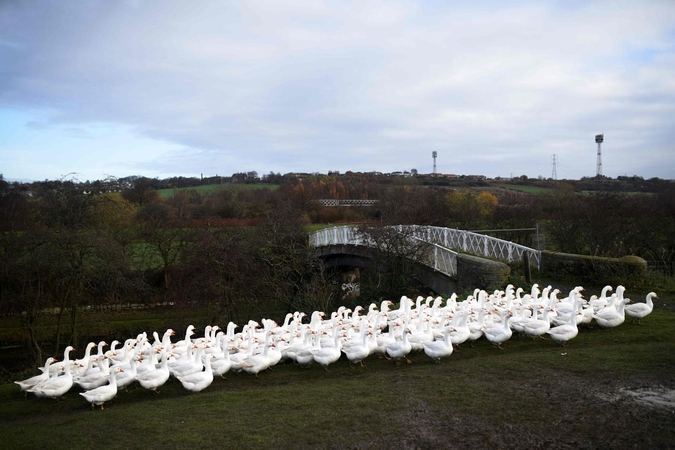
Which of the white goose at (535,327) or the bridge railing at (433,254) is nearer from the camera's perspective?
the white goose at (535,327)

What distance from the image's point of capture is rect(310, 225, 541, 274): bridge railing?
22.5m

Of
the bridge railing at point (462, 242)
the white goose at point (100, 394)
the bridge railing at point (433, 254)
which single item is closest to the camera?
the white goose at point (100, 394)

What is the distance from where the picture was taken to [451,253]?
2295 cm

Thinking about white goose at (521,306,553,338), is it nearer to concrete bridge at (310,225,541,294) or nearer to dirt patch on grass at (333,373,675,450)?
dirt patch on grass at (333,373,675,450)

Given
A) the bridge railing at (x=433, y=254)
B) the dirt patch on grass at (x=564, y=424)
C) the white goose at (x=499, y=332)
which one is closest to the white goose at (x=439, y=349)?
the white goose at (x=499, y=332)

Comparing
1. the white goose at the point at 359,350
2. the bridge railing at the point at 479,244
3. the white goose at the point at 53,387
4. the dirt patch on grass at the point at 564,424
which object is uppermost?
the bridge railing at the point at 479,244

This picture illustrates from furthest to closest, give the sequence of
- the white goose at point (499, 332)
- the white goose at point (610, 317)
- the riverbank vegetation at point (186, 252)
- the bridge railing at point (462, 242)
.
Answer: the bridge railing at point (462, 242) → the riverbank vegetation at point (186, 252) → the white goose at point (610, 317) → the white goose at point (499, 332)

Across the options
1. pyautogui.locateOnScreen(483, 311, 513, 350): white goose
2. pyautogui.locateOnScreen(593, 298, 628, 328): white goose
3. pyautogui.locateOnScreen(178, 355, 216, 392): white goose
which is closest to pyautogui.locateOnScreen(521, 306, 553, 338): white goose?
pyautogui.locateOnScreen(483, 311, 513, 350): white goose

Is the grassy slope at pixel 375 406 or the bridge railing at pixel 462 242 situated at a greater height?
the bridge railing at pixel 462 242

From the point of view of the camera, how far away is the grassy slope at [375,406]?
6.92 m

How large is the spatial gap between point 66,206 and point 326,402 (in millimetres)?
16936

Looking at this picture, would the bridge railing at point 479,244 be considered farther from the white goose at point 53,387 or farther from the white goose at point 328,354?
the white goose at point 53,387

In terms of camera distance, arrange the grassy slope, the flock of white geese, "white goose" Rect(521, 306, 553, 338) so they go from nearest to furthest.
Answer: the grassy slope < the flock of white geese < "white goose" Rect(521, 306, 553, 338)

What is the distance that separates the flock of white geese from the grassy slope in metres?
0.35
